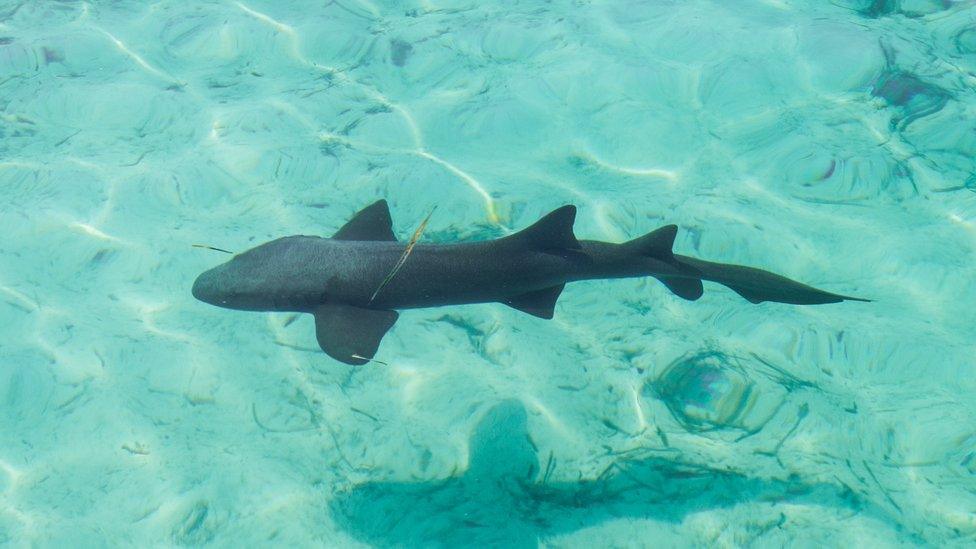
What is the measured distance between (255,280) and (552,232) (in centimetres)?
195

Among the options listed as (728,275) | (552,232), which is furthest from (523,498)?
(728,275)

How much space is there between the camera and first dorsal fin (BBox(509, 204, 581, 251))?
383 centimetres

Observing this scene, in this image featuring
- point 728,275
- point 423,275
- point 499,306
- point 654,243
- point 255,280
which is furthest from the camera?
point 499,306

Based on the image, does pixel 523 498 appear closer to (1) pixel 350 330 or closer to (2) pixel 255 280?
(1) pixel 350 330

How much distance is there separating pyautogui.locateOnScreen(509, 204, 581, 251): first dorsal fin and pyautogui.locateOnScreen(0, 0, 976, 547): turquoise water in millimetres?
1041

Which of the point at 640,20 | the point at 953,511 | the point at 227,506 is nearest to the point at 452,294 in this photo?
the point at 227,506

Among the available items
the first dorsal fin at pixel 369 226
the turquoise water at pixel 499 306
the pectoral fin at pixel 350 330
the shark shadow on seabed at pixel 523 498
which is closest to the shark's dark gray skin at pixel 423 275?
the pectoral fin at pixel 350 330

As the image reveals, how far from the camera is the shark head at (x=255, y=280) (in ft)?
13.2

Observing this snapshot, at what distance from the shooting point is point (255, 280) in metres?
4.05

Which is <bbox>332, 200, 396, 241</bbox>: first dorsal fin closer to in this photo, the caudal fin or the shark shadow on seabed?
the shark shadow on seabed

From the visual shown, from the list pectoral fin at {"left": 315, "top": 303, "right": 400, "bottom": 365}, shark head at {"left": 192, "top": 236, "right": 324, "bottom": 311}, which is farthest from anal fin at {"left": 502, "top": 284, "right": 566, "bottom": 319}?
shark head at {"left": 192, "top": 236, "right": 324, "bottom": 311}

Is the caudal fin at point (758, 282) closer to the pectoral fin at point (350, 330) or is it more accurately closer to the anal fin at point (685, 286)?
the anal fin at point (685, 286)

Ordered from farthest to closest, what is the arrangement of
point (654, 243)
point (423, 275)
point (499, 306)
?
point (499, 306), point (654, 243), point (423, 275)

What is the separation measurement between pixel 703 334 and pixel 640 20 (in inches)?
168
